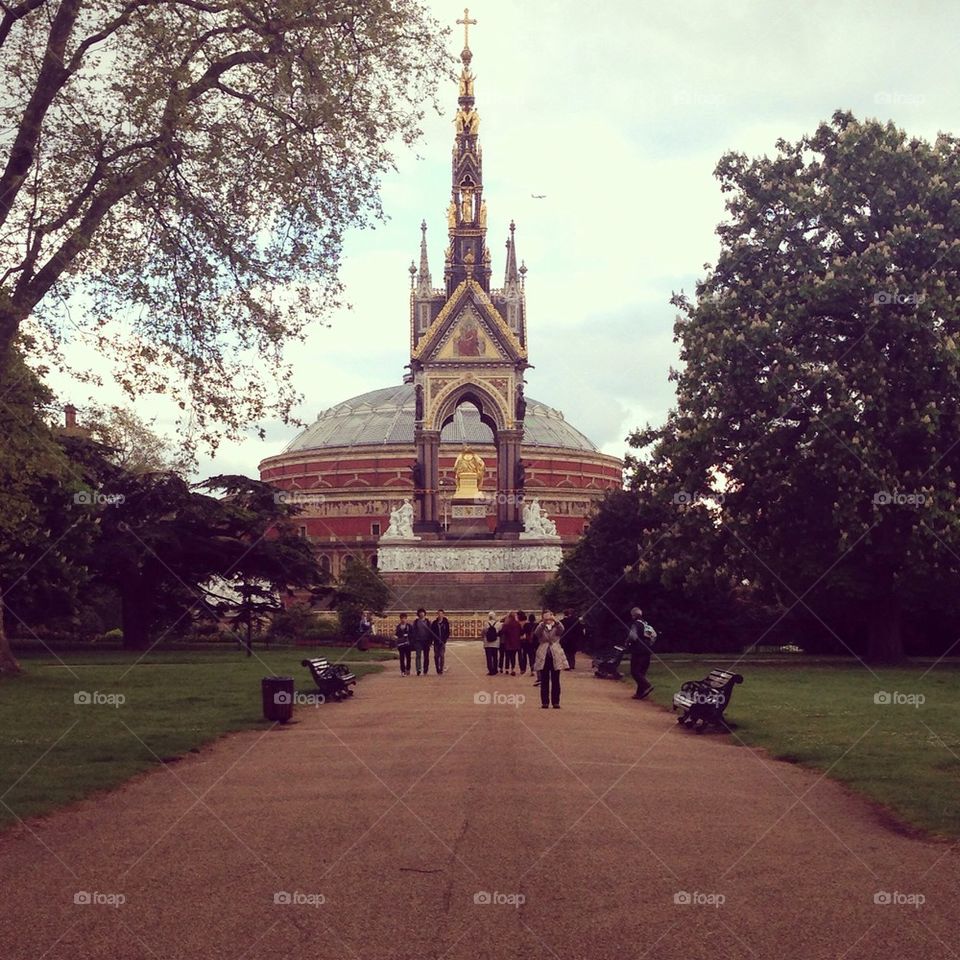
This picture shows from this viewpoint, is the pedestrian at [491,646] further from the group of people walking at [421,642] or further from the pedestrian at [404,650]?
the pedestrian at [404,650]

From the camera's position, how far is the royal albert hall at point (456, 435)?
74.9 meters

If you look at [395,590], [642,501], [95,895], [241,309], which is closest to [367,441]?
[395,590]

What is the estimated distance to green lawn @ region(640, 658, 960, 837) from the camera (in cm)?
1366

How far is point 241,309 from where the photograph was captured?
18562 mm

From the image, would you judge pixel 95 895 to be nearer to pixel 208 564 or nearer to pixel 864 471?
pixel 864 471

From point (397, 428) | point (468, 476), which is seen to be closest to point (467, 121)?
point (468, 476)

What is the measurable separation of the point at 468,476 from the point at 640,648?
56.1m
